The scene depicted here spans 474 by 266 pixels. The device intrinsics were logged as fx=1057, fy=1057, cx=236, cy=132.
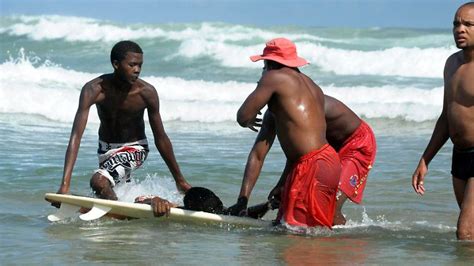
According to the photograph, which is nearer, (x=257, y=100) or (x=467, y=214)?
(x=467, y=214)

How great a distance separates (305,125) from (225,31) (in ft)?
84.0

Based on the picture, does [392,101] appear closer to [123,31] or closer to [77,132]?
[77,132]

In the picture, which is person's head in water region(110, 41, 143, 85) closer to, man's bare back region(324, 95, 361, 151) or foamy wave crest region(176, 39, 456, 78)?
man's bare back region(324, 95, 361, 151)

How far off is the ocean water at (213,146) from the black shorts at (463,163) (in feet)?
1.49

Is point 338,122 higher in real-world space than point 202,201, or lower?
higher

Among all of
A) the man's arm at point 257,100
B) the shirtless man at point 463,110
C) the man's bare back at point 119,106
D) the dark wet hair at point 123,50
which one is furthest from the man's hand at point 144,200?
the shirtless man at point 463,110

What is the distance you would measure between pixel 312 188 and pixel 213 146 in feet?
19.6

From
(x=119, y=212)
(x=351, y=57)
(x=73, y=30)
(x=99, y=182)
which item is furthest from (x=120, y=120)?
(x=73, y=30)

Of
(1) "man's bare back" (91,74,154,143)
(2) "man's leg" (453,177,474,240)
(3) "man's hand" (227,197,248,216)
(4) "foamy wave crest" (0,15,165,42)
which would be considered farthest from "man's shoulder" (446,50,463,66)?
(4) "foamy wave crest" (0,15,165,42)

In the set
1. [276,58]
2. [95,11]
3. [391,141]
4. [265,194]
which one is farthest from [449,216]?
[95,11]

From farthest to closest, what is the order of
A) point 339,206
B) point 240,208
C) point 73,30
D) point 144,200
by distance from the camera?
point 73,30, point 144,200, point 339,206, point 240,208

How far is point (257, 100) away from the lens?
22.0 ft

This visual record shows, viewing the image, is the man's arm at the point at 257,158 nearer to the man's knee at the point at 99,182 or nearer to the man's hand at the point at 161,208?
the man's hand at the point at 161,208

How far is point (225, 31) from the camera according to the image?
3228 centimetres
